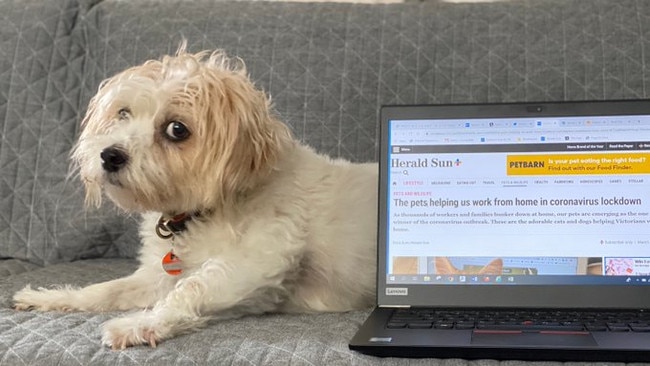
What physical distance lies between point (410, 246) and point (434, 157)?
0.14 m

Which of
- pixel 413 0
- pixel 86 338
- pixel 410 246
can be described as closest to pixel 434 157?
pixel 410 246

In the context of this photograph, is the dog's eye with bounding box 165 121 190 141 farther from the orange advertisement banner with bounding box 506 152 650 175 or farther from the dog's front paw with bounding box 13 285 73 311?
the orange advertisement banner with bounding box 506 152 650 175

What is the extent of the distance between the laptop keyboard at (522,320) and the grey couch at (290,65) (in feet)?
2.18

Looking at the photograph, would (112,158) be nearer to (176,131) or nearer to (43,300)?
(176,131)

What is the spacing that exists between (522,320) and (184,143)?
59 cm

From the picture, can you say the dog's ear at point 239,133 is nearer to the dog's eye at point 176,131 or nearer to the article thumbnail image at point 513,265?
the dog's eye at point 176,131

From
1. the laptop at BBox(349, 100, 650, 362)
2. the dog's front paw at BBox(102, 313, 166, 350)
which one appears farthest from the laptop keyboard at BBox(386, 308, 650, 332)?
the dog's front paw at BBox(102, 313, 166, 350)

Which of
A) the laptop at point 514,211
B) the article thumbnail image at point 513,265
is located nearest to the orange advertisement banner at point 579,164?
the laptop at point 514,211

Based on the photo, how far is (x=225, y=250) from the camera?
4.17 feet

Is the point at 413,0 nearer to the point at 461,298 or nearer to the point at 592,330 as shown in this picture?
the point at 461,298

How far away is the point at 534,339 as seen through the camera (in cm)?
96

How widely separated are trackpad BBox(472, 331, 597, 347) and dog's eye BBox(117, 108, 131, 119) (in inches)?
26.4

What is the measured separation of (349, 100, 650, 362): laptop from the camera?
1.13 metres

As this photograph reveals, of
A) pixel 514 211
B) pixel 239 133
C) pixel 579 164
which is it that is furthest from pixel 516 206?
pixel 239 133
